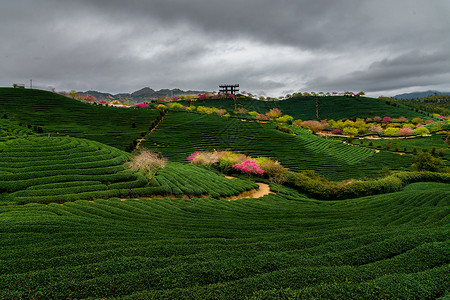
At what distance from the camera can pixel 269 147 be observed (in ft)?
169

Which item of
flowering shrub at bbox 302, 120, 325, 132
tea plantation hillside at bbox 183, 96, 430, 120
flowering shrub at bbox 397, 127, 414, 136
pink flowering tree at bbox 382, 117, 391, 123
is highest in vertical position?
tea plantation hillside at bbox 183, 96, 430, 120

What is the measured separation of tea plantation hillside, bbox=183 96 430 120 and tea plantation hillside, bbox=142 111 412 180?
187ft

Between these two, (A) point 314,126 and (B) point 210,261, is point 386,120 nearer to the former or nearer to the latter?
(A) point 314,126

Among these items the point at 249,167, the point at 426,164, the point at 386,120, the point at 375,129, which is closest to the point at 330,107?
the point at 386,120

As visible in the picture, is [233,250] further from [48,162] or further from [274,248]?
[48,162]

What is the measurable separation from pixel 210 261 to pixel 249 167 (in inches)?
1088

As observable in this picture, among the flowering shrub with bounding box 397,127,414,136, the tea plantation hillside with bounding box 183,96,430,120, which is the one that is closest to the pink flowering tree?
the tea plantation hillside with bounding box 183,96,430,120

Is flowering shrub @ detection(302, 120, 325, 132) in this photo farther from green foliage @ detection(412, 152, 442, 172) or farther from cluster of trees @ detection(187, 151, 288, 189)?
cluster of trees @ detection(187, 151, 288, 189)

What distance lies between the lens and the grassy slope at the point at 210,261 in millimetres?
5324

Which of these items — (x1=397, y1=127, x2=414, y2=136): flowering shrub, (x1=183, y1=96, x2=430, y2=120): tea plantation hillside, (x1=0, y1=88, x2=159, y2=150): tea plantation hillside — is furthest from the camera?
(x1=183, y1=96, x2=430, y2=120): tea plantation hillside

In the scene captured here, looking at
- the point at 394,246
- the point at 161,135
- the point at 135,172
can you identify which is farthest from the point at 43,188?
the point at 161,135

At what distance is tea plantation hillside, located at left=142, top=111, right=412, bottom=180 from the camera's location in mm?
42219

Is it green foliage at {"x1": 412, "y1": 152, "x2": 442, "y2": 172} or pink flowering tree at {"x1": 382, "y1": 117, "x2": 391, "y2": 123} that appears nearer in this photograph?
green foliage at {"x1": 412, "y1": 152, "x2": 442, "y2": 172}

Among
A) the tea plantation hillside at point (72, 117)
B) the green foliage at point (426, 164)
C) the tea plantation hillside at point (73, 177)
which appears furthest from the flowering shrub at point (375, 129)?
the tea plantation hillside at point (72, 117)
